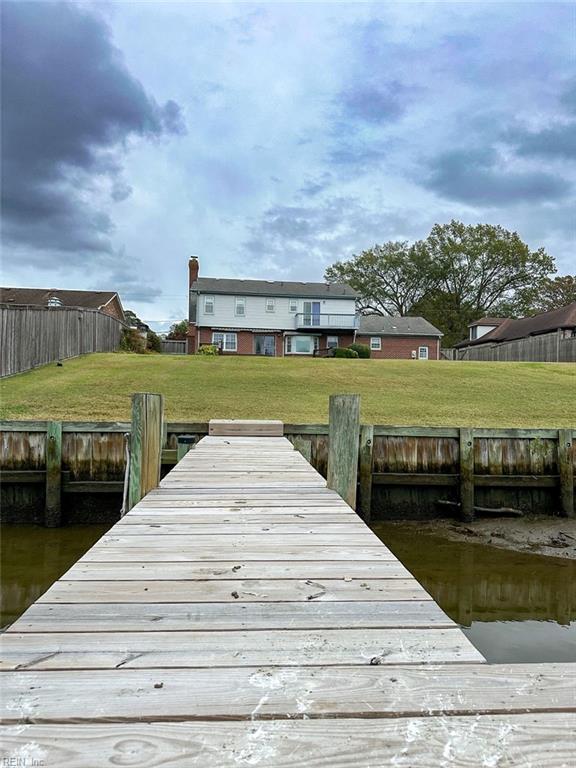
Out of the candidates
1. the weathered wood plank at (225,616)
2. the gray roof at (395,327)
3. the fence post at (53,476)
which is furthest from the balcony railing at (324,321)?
the weathered wood plank at (225,616)

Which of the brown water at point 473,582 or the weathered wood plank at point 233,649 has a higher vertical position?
the weathered wood plank at point 233,649

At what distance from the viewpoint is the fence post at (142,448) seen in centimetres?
458

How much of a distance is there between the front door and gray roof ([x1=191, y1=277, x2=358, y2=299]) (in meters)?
3.22

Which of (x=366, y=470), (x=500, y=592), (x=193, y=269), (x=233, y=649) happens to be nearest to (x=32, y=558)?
(x=366, y=470)

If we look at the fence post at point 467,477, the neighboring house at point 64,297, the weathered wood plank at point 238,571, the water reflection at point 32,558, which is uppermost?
the neighboring house at point 64,297

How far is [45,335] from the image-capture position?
1953 centimetres

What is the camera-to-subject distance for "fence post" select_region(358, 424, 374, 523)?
8203mm

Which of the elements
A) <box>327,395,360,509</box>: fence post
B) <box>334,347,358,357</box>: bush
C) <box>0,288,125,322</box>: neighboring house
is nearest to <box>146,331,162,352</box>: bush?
<box>0,288,125,322</box>: neighboring house

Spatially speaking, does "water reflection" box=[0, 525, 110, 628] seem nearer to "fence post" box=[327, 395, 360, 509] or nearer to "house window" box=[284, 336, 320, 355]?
"fence post" box=[327, 395, 360, 509]

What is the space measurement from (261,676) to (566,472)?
8.36 metres

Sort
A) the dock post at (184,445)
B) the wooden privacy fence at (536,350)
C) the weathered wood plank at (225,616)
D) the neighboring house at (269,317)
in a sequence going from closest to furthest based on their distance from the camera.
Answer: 1. the weathered wood plank at (225,616)
2. the dock post at (184,445)
3. the wooden privacy fence at (536,350)
4. the neighboring house at (269,317)

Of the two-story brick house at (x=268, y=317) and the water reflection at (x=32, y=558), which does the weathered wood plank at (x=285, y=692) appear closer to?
the water reflection at (x=32, y=558)

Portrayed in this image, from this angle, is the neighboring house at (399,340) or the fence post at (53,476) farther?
the neighboring house at (399,340)

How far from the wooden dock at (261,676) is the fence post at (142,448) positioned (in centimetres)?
174
